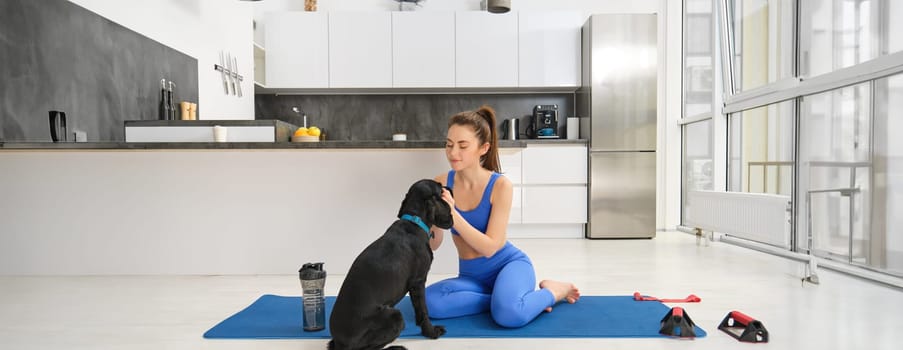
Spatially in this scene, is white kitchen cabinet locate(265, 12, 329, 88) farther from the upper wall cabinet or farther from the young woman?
the young woman

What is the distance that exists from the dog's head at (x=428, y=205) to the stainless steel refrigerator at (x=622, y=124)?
12.8 feet

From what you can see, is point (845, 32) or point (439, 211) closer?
point (439, 211)

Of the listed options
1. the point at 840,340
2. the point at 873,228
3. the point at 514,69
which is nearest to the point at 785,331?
the point at 840,340

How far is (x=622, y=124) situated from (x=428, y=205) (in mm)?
4113

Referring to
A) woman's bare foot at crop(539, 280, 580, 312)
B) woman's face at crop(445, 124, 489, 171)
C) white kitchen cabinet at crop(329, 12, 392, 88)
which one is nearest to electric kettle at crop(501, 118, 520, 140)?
white kitchen cabinet at crop(329, 12, 392, 88)

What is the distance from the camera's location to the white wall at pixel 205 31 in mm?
3717

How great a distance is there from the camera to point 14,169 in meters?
3.17

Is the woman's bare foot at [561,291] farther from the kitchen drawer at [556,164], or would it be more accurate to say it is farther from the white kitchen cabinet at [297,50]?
the white kitchen cabinet at [297,50]

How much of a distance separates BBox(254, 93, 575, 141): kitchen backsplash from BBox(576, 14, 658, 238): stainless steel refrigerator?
82 centimetres

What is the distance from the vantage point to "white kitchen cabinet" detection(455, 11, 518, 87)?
576 centimetres

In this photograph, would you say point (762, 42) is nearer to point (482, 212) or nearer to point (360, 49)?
point (482, 212)

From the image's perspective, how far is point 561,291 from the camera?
2.45 m

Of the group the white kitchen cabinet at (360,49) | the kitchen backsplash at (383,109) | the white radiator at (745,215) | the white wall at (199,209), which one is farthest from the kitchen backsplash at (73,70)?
the white radiator at (745,215)

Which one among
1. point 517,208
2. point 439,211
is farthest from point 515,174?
point 439,211
